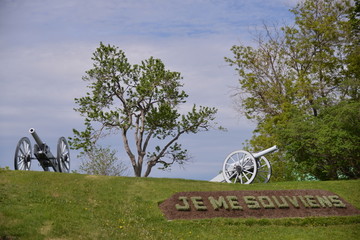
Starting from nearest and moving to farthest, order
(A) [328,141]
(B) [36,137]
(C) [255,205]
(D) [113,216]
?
1. (D) [113,216]
2. (C) [255,205]
3. (B) [36,137]
4. (A) [328,141]

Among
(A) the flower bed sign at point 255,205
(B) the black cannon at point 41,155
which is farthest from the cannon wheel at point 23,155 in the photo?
(A) the flower bed sign at point 255,205

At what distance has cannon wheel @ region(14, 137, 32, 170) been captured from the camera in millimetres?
24781

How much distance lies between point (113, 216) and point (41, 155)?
8.17 m

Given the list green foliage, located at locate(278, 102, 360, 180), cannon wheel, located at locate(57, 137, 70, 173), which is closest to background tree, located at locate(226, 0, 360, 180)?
green foliage, located at locate(278, 102, 360, 180)

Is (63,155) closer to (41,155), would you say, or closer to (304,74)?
(41,155)

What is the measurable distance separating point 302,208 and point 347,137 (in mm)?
8953

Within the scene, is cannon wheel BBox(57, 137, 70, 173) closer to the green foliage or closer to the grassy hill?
the grassy hill

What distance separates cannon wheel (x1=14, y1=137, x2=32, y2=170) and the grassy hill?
3.33 ft

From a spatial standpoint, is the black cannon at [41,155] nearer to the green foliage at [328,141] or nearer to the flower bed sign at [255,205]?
the flower bed sign at [255,205]

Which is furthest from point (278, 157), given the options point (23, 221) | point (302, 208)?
point (23, 221)

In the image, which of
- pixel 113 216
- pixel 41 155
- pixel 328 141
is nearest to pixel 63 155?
pixel 41 155

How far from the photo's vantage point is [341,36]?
123 ft

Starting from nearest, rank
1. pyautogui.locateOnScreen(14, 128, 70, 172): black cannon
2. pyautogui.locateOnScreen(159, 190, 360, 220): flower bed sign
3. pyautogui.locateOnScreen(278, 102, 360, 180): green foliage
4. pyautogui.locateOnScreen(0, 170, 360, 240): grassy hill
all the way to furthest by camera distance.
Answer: pyautogui.locateOnScreen(0, 170, 360, 240): grassy hill
pyautogui.locateOnScreen(159, 190, 360, 220): flower bed sign
pyautogui.locateOnScreen(14, 128, 70, 172): black cannon
pyautogui.locateOnScreen(278, 102, 360, 180): green foliage

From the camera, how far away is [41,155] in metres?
26.5
